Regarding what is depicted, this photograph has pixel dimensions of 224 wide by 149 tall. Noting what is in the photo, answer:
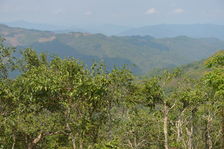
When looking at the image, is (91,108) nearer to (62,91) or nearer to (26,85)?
(62,91)

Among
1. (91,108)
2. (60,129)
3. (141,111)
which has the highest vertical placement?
(91,108)

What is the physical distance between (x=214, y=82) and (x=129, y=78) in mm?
6606

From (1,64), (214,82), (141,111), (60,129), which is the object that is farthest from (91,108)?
(141,111)

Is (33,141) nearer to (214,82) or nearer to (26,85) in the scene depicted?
(26,85)

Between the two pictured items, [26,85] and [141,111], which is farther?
[141,111]

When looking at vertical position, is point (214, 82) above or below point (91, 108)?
above

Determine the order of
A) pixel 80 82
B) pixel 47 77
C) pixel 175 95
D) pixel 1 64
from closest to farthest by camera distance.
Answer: pixel 80 82
pixel 47 77
pixel 1 64
pixel 175 95

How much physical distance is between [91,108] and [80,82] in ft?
9.92

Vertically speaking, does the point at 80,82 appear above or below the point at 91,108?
above

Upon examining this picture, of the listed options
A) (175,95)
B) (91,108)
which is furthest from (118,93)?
(175,95)

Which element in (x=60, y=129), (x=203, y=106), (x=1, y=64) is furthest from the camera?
(x=203, y=106)

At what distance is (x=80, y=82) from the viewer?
708 inches

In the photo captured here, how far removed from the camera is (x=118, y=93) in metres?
20.5

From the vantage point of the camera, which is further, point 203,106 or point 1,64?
point 203,106
